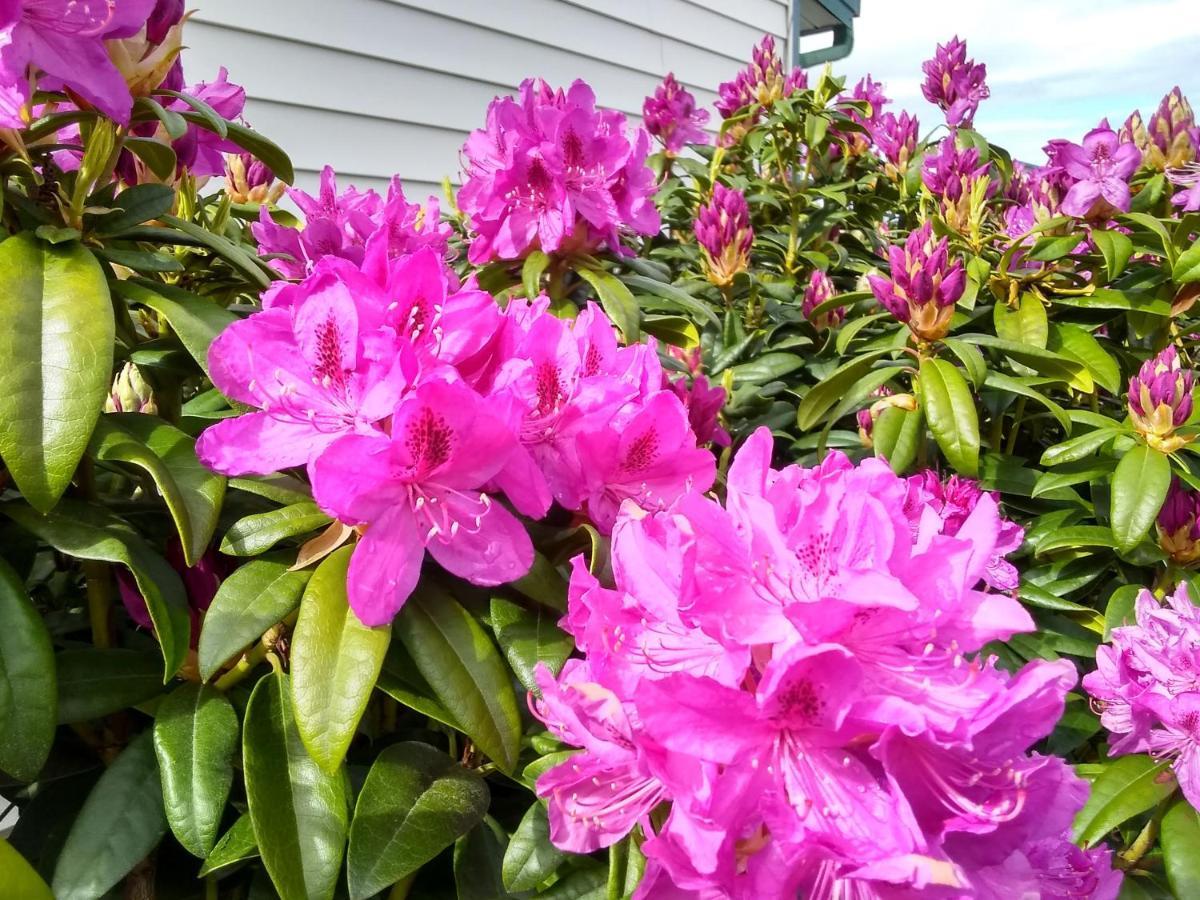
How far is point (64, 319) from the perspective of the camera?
26.8 inches

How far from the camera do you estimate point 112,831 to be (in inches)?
26.3

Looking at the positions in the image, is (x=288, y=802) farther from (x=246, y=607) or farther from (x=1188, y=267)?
(x=1188, y=267)

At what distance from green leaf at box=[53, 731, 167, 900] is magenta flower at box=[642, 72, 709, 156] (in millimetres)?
2314

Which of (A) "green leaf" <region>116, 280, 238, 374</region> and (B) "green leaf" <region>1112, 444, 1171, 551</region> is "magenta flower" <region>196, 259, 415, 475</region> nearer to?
(A) "green leaf" <region>116, 280, 238, 374</region>

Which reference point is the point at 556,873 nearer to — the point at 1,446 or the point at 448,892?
the point at 448,892

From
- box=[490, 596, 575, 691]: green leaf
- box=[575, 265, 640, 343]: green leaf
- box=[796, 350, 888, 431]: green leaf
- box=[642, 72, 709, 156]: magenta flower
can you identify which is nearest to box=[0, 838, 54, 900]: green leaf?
box=[490, 596, 575, 691]: green leaf

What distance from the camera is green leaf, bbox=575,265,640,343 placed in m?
1.25

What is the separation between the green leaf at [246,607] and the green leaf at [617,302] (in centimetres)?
65

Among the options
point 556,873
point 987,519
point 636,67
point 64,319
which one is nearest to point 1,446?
point 64,319

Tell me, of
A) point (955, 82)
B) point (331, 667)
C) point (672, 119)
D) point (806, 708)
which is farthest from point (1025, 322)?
point (672, 119)

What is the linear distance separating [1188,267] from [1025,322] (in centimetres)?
27

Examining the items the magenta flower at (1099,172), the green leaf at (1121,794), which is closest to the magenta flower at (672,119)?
the magenta flower at (1099,172)

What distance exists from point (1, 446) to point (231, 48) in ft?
8.05

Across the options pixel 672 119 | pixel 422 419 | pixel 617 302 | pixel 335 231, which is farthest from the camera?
pixel 672 119
